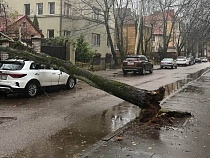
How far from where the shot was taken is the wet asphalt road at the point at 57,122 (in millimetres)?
6402

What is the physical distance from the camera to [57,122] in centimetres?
866

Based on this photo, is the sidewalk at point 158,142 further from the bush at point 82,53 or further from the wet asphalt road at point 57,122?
the bush at point 82,53

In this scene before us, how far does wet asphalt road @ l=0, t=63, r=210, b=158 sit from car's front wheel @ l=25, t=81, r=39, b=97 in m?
0.29

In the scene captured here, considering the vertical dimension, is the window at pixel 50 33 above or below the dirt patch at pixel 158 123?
above

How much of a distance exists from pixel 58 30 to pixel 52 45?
11.7 metres

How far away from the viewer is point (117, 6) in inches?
1394

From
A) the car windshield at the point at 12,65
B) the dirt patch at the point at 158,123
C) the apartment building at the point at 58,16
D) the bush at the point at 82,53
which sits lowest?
the dirt patch at the point at 158,123

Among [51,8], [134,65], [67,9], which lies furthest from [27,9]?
[134,65]

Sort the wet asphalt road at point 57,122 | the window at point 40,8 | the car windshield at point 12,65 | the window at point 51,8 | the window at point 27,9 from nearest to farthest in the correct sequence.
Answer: the wet asphalt road at point 57,122, the car windshield at point 12,65, the window at point 51,8, the window at point 40,8, the window at point 27,9

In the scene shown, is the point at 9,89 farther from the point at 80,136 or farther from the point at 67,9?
the point at 67,9

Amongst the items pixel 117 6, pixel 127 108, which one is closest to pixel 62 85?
pixel 127 108

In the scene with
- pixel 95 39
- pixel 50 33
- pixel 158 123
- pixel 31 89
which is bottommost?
pixel 158 123

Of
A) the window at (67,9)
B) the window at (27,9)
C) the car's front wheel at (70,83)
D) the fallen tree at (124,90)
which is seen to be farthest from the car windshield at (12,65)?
the window at (27,9)

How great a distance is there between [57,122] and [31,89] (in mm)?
4379
